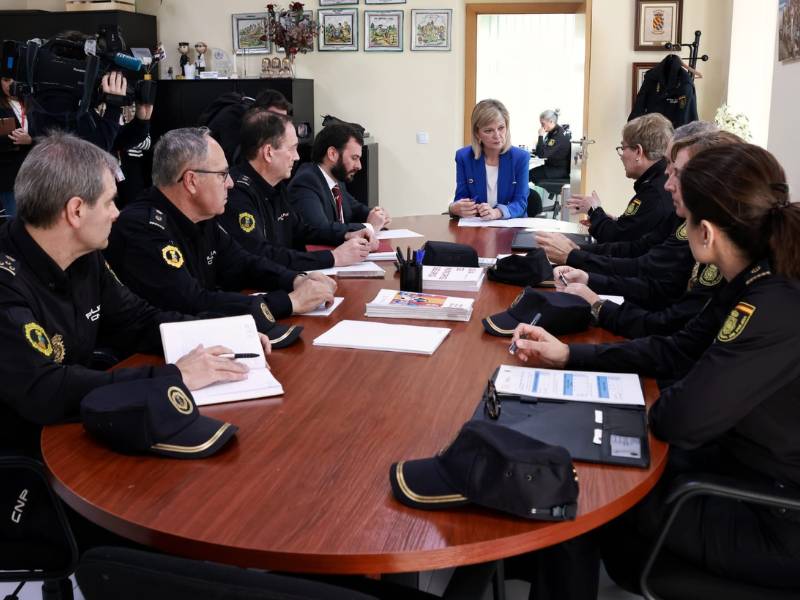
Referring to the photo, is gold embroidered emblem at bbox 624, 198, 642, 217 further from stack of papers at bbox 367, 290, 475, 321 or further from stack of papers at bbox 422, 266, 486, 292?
stack of papers at bbox 367, 290, 475, 321

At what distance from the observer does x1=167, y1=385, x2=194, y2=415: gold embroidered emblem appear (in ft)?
5.32

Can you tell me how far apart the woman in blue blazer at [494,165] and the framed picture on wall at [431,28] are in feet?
10.3

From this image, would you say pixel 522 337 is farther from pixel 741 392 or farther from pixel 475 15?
pixel 475 15

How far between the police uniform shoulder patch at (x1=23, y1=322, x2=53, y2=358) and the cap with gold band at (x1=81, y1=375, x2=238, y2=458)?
233 mm

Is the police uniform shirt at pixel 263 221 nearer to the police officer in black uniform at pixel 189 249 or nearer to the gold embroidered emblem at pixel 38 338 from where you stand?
the police officer in black uniform at pixel 189 249

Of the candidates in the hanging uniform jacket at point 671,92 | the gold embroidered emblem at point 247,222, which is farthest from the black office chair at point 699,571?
the hanging uniform jacket at point 671,92

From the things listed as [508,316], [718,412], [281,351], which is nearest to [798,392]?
[718,412]

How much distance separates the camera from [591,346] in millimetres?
2123

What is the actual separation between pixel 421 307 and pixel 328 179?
6.48 feet

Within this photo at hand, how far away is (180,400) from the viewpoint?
1640mm

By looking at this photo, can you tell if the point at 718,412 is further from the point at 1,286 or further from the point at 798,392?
the point at 1,286

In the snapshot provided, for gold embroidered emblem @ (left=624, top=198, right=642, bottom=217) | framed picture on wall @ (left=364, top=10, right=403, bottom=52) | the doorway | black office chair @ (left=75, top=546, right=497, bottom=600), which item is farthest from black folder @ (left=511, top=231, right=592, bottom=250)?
framed picture on wall @ (left=364, top=10, right=403, bottom=52)

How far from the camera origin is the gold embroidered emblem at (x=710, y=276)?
2.35m

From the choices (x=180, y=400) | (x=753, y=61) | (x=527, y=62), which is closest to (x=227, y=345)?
(x=180, y=400)
